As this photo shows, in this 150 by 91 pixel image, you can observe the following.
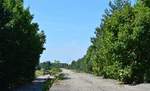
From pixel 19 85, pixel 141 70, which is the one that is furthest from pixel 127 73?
pixel 19 85

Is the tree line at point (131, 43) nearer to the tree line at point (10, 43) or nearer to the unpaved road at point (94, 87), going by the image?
the unpaved road at point (94, 87)

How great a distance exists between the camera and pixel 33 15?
69438 millimetres

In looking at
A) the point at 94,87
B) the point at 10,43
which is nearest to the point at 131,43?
the point at 94,87

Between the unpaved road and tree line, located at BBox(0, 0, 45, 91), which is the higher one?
tree line, located at BBox(0, 0, 45, 91)

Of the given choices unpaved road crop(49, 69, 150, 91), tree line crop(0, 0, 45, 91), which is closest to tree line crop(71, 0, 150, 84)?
unpaved road crop(49, 69, 150, 91)

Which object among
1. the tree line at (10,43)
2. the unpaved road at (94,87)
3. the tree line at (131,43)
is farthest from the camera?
the tree line at (131,43)

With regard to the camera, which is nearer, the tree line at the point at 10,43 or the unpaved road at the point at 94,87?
the tree line at the point at 10,43

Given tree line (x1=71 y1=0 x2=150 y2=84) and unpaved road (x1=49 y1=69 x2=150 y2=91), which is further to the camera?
tree line (x1=71 y1=0 x2=150 y2=84)

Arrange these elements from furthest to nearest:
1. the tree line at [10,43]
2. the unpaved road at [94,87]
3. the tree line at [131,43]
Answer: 1. the tree line at [131,43]
2. the unpaved road at [94,87]
3. the tree line at [10,43]

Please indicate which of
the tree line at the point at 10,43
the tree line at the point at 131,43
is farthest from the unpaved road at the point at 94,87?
the tree line at the point at 10,43

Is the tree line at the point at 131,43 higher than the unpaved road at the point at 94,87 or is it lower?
higher

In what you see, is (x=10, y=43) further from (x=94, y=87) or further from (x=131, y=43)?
(x=131, y=43)

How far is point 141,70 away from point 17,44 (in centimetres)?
1833

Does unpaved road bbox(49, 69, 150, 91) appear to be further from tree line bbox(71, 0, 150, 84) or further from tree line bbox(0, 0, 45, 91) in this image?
tree line bbox(0, 0, 45, 91)
